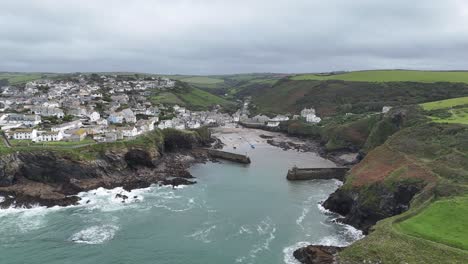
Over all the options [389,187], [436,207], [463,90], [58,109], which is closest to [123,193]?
[389,187]

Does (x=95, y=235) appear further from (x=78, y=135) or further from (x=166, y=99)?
(x=166, y=99)

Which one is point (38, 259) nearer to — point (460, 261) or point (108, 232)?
point (108, 232)

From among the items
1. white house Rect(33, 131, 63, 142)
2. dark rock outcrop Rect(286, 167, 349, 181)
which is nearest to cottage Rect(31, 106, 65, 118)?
white house Rect(33, 131, 63, 142)

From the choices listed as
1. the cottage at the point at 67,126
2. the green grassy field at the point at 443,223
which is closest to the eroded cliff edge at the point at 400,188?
the green grassy field at the point at 443,223

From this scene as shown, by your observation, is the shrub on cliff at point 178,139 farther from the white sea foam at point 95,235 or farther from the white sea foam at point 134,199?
the white sea foam at point 95,235

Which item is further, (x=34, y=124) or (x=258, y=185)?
(x=34, y=124)

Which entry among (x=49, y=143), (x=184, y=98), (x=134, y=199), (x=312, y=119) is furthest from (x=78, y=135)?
(x=184, y=98)

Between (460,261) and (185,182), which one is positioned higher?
(460,261)
